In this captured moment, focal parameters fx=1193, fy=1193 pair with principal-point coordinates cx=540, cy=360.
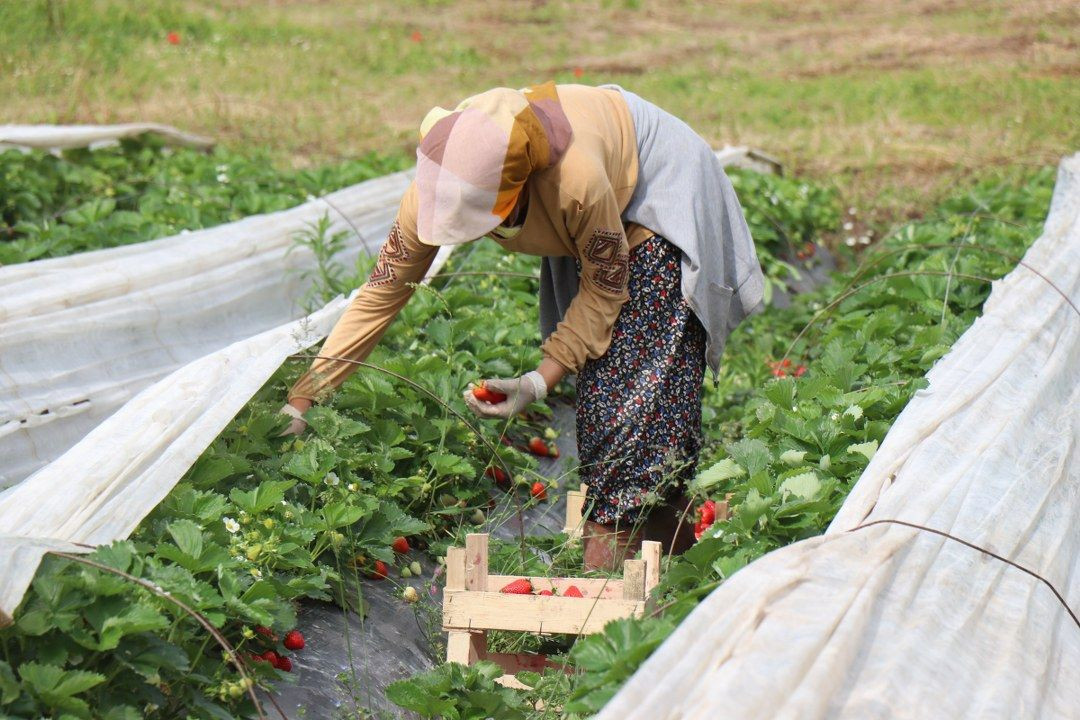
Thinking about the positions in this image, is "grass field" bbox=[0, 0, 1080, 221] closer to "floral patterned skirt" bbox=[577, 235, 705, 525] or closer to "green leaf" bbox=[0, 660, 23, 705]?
"floral patterned skirt" bbox=[577, 235, 705, 525]

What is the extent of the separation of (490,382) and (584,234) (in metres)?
0.43

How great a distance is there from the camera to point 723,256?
3.28 m

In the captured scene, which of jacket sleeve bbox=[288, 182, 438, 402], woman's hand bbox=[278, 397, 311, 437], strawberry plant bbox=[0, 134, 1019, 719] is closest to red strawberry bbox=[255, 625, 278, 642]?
strawberry plant bbox=[0, 134, 1019, 719]

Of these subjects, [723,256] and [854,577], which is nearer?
[854,577]

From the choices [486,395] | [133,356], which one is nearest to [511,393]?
[486,395]

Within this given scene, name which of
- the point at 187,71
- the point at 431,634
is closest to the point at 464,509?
the point at 431,634

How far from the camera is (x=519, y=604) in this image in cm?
269

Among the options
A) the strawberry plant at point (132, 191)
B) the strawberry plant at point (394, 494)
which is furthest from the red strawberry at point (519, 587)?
the strawberry plant at point (132, 191)

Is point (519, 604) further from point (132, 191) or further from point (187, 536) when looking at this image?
point (132, 191)

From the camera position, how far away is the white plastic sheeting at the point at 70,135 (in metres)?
5.94

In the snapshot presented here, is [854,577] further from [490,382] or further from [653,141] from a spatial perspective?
[653,141]

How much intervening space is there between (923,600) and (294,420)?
5.65 ft

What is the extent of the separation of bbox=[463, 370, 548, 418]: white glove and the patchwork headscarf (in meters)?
0.43

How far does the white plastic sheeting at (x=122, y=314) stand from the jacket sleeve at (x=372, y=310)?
918mm
